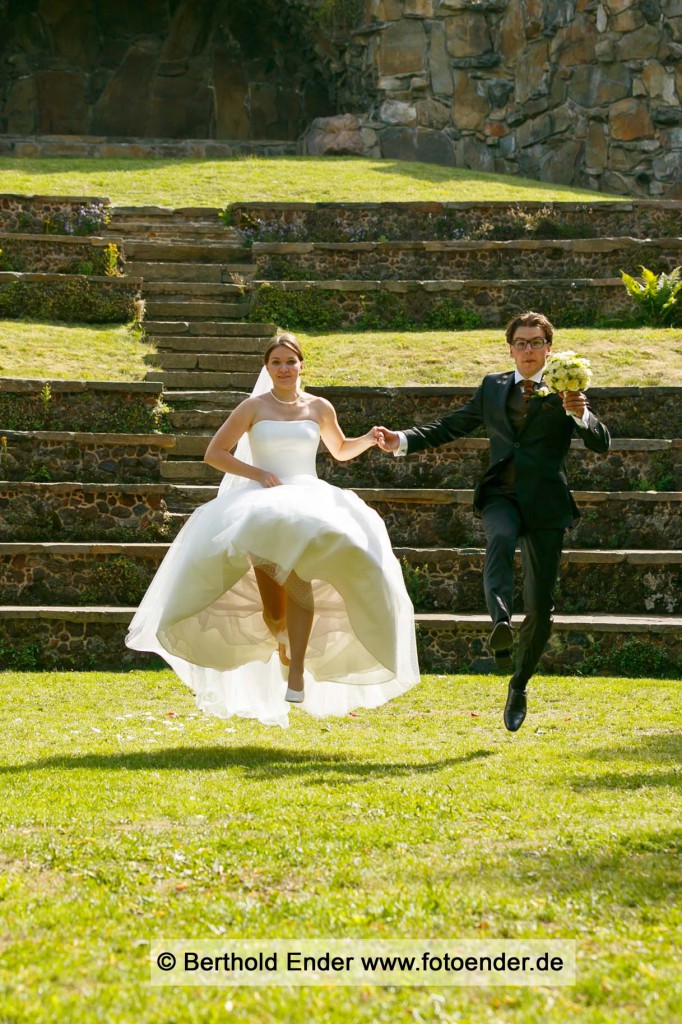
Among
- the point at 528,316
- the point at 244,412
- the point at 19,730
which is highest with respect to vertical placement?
the point at 528,316

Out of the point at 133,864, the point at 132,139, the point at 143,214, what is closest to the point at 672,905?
the point at 133,864

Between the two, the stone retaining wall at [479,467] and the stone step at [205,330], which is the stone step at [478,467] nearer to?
the stone retaining wall at [479,467]

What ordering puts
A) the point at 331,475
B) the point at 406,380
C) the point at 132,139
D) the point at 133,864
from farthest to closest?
the point at 132,139 → the point at 406,380 → the point at 331,475 → the point at 133,864

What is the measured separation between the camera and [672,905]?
3.96m

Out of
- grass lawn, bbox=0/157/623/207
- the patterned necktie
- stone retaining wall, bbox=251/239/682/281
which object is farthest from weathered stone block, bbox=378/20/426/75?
the patterned necktie

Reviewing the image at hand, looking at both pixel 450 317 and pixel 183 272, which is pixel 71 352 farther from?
pixel 450 317

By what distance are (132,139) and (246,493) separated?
855 inches

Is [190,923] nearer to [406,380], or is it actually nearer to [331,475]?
[331,475]

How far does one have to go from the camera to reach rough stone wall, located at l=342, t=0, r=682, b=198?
24344 millimetres

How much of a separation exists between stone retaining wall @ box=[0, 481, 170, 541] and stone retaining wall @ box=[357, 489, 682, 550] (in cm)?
197

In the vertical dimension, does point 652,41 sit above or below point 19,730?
above

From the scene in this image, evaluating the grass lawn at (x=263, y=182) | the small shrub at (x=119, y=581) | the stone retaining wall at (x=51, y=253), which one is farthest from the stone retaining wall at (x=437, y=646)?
the grass lawn at (x=263, y=182)

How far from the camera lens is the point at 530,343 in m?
7.65

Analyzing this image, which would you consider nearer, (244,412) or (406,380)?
(244,412)
